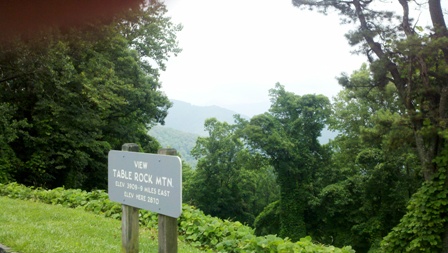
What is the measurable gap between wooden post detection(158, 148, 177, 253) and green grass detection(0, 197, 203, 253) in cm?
199

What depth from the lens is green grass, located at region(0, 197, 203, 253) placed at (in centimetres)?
593

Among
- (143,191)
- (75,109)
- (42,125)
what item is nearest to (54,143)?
(42,125)

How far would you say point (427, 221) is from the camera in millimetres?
13695

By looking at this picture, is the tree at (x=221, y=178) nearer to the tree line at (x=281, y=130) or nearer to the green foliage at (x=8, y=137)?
the tree line at (x=281, y=130)

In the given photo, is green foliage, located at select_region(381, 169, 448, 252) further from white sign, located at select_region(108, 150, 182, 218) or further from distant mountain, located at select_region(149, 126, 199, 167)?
distant mountain, located at select_region(149, 126, 199, 167)

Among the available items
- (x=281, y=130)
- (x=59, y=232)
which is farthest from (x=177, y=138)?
A: (x=59, y=232)

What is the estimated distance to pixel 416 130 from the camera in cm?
1523

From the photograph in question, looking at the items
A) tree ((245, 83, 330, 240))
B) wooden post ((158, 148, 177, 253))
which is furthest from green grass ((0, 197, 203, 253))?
tree ((245, 83, 330, 240))

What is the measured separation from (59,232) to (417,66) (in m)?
12.6

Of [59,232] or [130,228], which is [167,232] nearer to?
[130,228]

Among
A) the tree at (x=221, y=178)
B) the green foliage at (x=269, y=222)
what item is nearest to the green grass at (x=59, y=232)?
the green foliage at (x=269, y=222)

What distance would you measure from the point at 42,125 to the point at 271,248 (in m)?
15.7

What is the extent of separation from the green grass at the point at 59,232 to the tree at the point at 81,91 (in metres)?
4.20

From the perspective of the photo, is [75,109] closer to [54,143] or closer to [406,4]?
[54,143]
